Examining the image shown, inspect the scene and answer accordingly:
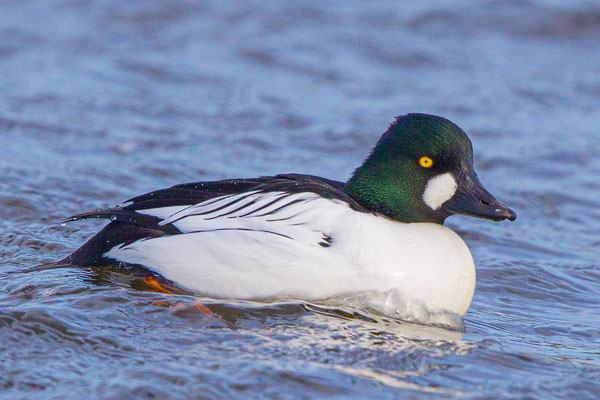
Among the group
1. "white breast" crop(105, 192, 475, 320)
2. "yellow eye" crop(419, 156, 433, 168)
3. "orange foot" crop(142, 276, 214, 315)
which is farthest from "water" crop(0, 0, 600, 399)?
"yellow eye" crop(419, 156, 433, 168)

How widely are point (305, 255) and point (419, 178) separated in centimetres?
92

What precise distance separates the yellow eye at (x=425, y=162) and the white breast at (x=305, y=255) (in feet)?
1.27

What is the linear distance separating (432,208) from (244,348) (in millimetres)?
1526

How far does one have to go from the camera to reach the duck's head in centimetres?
544

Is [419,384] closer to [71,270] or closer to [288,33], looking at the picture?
[71,270]

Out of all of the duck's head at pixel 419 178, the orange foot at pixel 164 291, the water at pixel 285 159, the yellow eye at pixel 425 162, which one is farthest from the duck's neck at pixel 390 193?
the orange foot at pixel 164 291

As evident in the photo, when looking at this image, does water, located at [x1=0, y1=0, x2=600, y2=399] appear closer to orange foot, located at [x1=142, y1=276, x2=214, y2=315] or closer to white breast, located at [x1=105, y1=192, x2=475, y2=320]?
orange foot, located at [x1=142, y1=276, x2=214, y2=315]

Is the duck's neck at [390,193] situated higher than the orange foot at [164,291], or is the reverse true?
the duck's neck at [390,193]

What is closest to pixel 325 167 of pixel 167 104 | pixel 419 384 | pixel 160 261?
pixel 167 104

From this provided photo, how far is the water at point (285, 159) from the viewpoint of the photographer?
179 inches

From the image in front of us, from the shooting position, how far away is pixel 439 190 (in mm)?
5504

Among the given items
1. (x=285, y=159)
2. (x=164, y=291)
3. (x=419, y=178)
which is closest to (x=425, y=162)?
(x=419, y=178)

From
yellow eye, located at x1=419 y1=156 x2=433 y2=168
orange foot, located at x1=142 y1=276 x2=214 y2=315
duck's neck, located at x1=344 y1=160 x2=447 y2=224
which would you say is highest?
yellow eye, located at x1=419 y1=156 x2=433 y2=168

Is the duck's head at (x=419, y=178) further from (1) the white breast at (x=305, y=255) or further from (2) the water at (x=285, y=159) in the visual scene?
(2) the water at (x=285, y=159)
